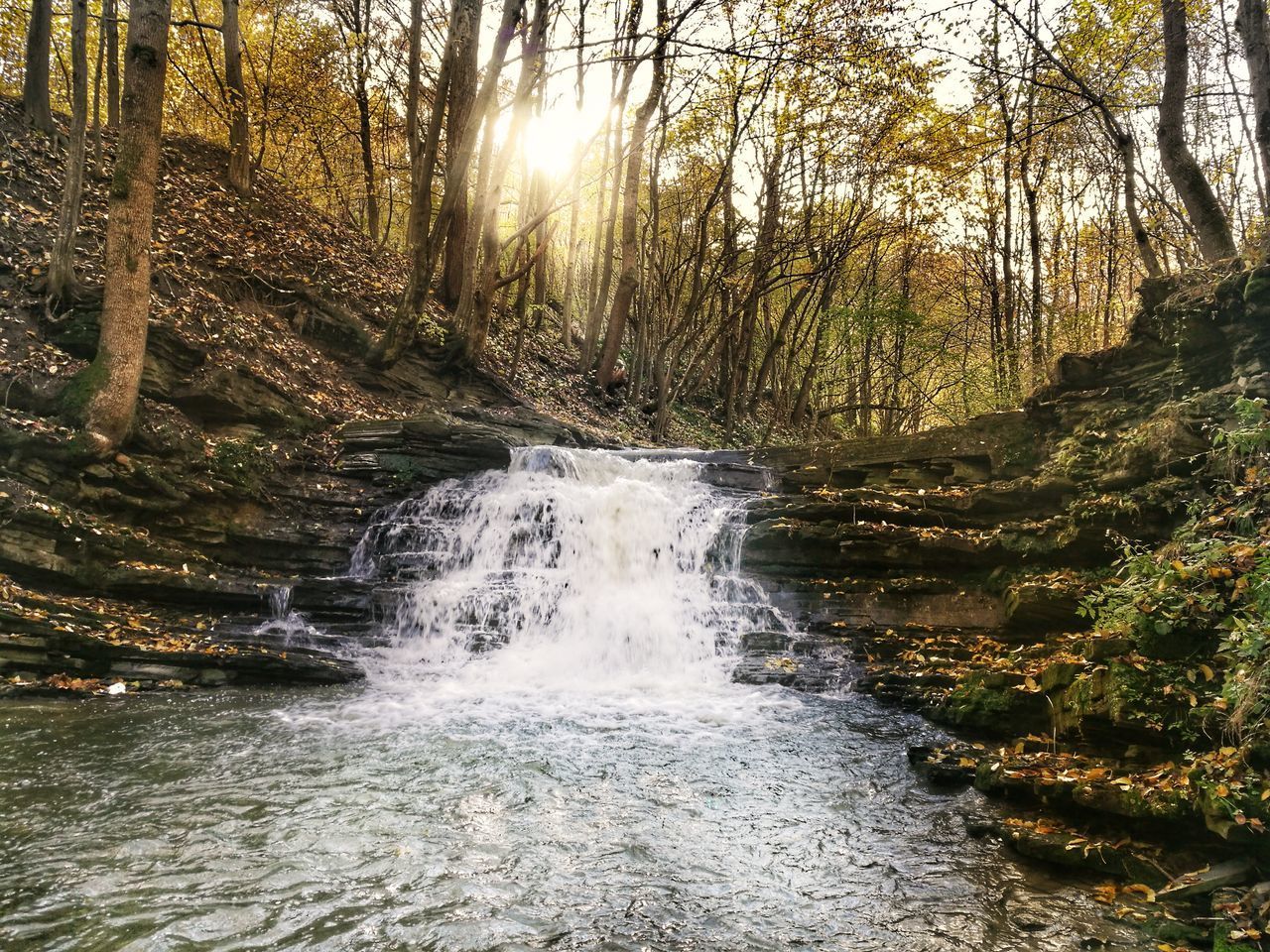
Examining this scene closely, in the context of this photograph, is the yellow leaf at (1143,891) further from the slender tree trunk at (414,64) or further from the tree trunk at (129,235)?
the slender tree trunk at (414,64)

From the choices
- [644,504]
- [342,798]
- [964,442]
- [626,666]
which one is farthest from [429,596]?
[964,442]

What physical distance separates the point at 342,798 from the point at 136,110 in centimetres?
830

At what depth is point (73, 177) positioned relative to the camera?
8625 millimetres

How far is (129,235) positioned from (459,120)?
25.0 feet

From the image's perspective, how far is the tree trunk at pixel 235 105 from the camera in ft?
44.8

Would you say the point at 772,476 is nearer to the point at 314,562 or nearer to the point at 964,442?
the point at 964,442

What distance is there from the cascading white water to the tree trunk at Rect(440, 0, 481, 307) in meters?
6.15

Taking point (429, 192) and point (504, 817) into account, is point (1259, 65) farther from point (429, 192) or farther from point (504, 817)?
point (429, 192)

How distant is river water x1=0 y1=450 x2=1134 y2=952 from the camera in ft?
11.1

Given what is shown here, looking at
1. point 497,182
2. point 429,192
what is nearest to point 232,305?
point 429,192

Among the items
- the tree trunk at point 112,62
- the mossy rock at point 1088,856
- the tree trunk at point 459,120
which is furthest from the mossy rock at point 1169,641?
the tree trunk at point 112,62

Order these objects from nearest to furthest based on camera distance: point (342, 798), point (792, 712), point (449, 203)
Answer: point (342, 798)
point (792, 712)
point (449, 203)

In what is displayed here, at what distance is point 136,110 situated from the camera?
8148 mm

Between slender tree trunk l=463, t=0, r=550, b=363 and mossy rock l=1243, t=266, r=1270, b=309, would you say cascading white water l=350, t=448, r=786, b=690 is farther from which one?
mossy rock l=1243, t=266, r=1270, b=309
